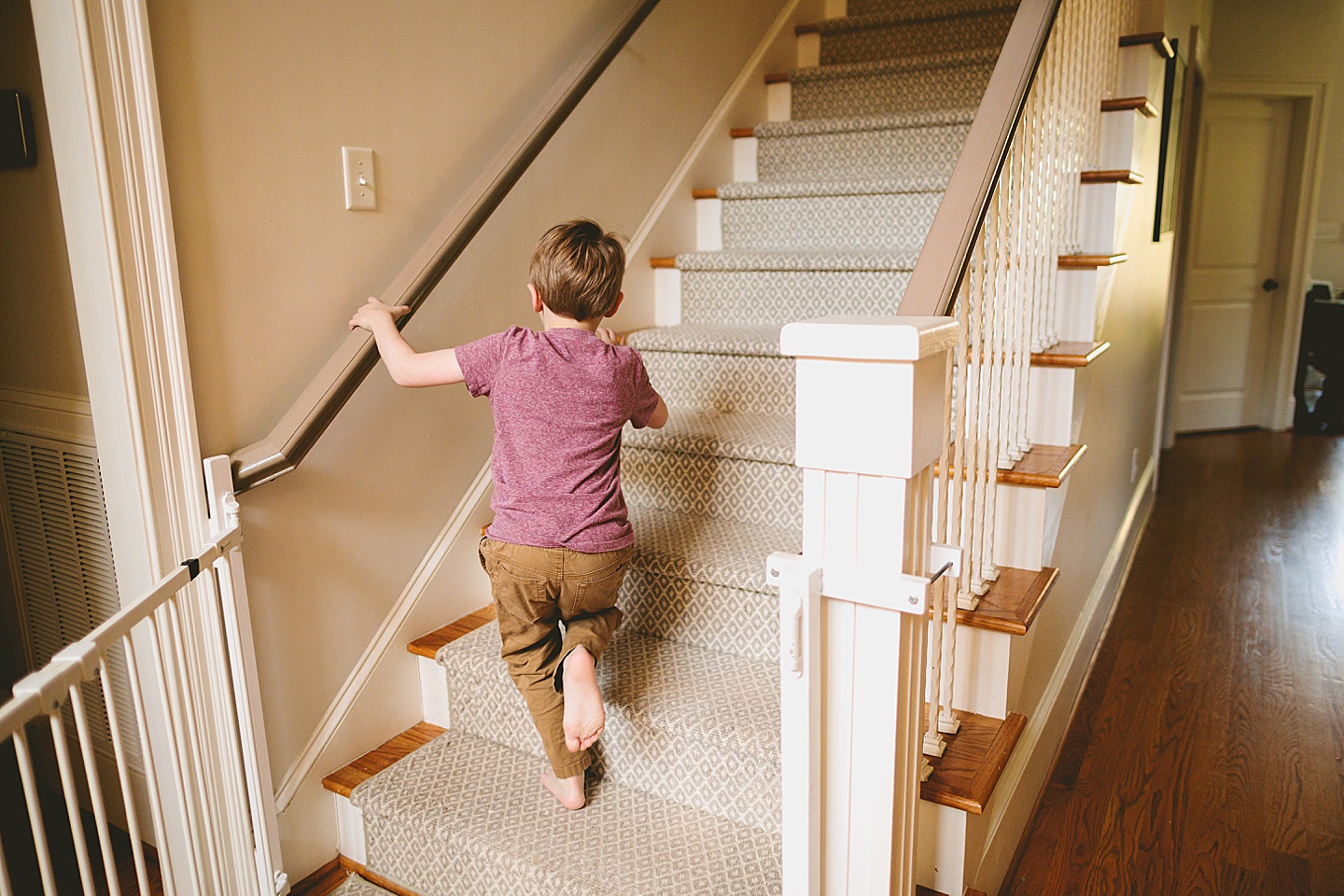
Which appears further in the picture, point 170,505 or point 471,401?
point 471,401

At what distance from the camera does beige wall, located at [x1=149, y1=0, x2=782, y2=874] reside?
1503 mm

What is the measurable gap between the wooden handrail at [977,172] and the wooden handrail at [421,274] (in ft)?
3.01

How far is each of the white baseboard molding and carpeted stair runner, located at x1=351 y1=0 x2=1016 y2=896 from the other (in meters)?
0.51

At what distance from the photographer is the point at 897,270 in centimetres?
232

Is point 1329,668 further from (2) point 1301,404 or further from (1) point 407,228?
(2) point 1301,404

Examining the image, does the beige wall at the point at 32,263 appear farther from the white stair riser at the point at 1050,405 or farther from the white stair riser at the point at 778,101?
the white stair riser at the point at 778,101

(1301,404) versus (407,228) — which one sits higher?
(407,228)

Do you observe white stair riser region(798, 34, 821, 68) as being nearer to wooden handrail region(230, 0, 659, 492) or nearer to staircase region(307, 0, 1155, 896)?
staircase region(307, 0, 1155, 896)

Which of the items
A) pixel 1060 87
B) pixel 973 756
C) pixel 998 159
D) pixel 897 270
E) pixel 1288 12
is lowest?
pixel 973 756

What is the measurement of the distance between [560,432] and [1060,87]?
1257 mm

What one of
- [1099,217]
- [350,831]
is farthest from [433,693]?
[1099,217]

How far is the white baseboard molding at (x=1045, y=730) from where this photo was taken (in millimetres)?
1769

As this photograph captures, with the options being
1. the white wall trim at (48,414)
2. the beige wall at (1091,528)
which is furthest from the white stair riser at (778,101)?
the white wall trim at (48,414)

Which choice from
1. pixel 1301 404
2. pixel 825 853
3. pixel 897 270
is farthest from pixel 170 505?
pixel 1301 404
